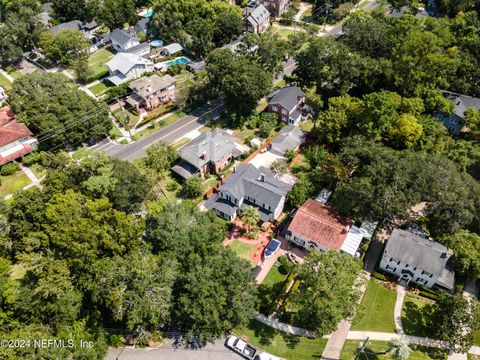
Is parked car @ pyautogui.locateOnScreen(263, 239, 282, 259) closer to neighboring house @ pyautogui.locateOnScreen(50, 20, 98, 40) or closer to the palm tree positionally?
the palm tree

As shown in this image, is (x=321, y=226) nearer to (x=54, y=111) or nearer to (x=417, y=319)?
(x=417, y=319)

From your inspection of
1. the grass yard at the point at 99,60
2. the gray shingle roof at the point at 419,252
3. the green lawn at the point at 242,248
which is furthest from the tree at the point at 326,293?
the grass yard at the point at 99,60

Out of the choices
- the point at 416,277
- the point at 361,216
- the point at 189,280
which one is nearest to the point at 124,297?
the point at 189,280

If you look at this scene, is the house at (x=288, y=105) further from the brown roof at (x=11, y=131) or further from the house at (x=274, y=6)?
→ the house at (x=274, y=6)

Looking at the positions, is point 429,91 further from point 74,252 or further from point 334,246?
point 74,252

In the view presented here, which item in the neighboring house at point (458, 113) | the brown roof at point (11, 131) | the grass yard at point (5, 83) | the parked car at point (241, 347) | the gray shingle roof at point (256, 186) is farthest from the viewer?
the grass yard at point (5, 83)

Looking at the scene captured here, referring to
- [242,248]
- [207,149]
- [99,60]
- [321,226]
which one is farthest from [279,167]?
[99,60]

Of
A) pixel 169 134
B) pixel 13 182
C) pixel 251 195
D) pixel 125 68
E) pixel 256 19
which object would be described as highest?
pixel 256 19
